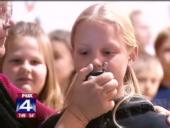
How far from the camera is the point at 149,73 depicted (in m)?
3.40

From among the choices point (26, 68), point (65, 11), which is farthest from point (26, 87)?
point (65, 11)

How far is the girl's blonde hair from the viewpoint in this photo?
1.59m

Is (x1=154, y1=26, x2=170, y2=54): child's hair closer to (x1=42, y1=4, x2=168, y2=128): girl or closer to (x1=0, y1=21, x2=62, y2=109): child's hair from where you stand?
(x1=0, y1=21, x2=62, y2=109): child's hair

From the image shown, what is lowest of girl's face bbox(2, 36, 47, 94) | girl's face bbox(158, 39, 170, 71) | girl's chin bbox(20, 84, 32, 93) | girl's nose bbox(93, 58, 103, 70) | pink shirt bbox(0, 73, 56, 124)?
girl's face bbox(158, 39, 170, 71)

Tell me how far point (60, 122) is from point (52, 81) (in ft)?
3.61

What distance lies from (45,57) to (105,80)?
Answer: 3.85ft

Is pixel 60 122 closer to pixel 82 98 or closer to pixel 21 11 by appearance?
pixel 82 98

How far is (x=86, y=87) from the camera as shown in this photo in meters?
1.33

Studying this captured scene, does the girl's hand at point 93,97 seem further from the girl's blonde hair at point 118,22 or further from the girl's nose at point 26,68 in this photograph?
the girl's nose at point 26,68

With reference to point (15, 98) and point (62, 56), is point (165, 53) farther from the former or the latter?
point (15, 98)

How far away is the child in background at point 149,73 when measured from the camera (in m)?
3.36

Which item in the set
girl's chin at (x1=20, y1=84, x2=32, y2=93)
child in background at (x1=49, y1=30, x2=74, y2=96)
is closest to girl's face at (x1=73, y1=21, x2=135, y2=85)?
girl's chin at (x1=20, y1=84, x2=32, y2=93)

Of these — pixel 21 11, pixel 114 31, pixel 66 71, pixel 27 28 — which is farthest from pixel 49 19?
pixel 114 31

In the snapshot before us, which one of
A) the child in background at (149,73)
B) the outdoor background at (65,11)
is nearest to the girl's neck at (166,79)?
the child in background at (149,73)
